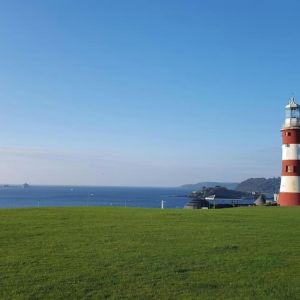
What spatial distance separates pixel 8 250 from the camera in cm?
1275

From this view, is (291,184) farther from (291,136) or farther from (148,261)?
(148,261)

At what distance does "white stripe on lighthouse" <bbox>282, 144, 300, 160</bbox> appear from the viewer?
130ft

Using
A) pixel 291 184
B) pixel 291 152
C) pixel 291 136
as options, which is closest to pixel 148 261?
pixel 291 184

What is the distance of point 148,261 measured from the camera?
11562 mm

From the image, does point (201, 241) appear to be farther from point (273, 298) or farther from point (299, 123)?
point (299, 123)

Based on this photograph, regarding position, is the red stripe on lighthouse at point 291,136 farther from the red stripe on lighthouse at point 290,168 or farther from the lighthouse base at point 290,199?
the lighthouse base at point 290,199

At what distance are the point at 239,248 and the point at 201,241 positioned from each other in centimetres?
136

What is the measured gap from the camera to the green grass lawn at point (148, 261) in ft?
30.4

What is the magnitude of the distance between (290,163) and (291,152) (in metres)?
0.90

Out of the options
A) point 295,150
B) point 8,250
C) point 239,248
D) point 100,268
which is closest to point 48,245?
point 8,250

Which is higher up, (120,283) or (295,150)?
(295,150)

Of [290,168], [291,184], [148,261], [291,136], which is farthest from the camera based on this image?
[291,136]

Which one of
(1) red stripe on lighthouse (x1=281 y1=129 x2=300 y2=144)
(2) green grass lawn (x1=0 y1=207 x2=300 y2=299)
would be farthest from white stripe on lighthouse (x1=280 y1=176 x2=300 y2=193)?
(2) green grass lawn (x1=0 y1=207 x2=300 y2=299)

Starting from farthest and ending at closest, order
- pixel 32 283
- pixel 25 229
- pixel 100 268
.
→ pixel 25 229 → pixel 100 268 → pixel 32 283
